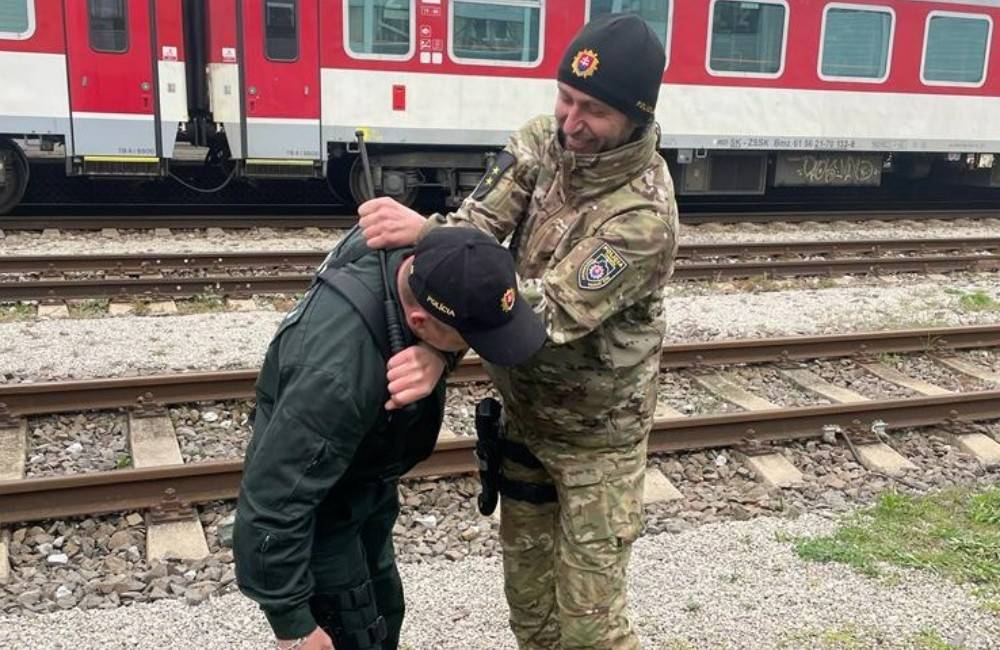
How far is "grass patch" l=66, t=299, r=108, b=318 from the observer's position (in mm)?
7766

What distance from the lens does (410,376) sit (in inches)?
80.7

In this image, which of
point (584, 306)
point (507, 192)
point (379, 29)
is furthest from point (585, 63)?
point (379, 29)

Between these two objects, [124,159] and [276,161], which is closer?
[124,159]

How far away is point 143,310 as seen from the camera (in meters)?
7.87

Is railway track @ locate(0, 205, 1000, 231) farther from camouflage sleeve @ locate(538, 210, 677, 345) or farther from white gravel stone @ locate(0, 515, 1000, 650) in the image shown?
camouflage sleeve @ locate(538, 210, 677, 345)

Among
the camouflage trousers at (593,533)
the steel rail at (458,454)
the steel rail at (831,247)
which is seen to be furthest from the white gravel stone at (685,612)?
the steel rail at (831,247)

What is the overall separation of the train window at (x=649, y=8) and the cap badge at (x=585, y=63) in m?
10.6

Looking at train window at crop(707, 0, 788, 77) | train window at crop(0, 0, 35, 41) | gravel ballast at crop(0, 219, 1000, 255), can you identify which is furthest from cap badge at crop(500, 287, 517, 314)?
train window at crop(707, 0, 788, 77)

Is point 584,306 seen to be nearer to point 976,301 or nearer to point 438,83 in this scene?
point 976,301

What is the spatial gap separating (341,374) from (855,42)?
13622 millimetres

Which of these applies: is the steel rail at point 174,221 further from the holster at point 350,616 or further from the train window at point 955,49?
the holster at point 350,616

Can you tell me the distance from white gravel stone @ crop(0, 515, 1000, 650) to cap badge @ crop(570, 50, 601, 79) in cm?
220

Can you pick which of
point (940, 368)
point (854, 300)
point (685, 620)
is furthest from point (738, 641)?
point (854, 300)

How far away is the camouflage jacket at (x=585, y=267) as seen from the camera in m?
2.39
